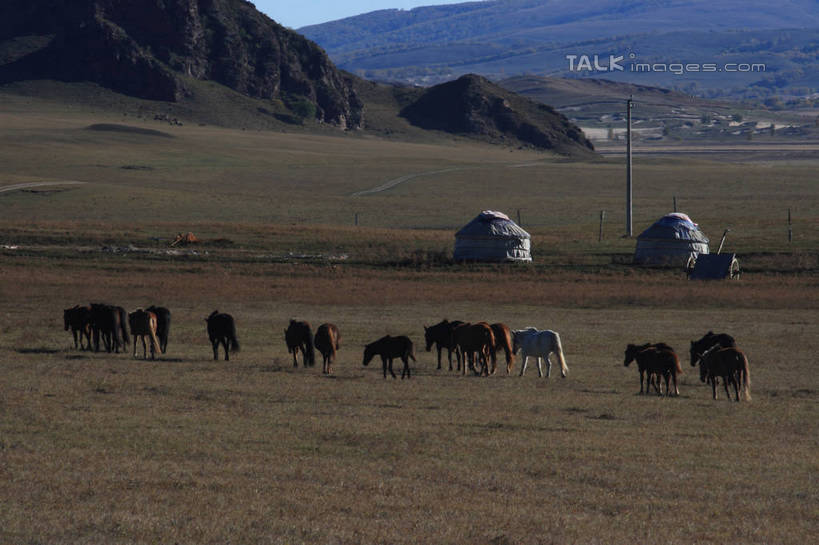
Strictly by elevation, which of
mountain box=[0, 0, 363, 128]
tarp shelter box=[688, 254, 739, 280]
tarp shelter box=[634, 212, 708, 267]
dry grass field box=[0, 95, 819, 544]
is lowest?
dry grass field box=[0, 95, 819, 544]

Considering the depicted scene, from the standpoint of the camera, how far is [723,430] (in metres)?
14.7

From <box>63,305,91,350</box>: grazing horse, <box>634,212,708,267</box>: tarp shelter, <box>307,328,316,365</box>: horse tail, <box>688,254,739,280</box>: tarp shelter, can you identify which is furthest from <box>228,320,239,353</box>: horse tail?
<box>634,212,708,267</box>: tarp shelter

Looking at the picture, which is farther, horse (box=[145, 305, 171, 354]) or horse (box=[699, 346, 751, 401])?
horse (box=[145, 305, 171, 354])

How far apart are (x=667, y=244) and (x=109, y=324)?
90.9 feet

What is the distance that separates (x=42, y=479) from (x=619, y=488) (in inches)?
226

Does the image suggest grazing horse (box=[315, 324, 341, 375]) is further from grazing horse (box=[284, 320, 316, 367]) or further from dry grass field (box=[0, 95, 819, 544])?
grazing horse (box=[284, 320, 316, 367])

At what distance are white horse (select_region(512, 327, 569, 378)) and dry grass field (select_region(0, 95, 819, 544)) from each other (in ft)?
1.35

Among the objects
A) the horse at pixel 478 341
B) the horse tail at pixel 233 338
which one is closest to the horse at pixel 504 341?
the horse at pixel 478 341

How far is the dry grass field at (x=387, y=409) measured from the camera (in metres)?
10.2

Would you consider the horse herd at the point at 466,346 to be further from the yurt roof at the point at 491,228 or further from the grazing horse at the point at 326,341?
the yurt roof at the point at 491,228

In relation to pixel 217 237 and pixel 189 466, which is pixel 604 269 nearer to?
pixel 217 237

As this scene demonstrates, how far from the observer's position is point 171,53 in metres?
168

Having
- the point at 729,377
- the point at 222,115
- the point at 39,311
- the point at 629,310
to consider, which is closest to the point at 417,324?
the point at 629,310

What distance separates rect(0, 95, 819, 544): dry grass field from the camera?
401 inches
